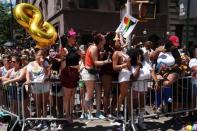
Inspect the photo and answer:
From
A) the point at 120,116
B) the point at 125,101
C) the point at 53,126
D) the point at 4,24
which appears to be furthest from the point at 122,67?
the point at 4,24

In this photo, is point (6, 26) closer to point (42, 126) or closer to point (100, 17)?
point (100, 17)

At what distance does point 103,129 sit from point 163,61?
6.72 feet

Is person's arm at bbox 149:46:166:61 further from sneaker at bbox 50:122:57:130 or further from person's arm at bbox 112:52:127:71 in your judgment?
sneaker at bbox 50:122:57:130

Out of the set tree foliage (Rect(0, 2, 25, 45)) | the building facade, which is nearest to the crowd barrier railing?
the building facade

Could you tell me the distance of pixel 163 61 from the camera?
31.8 feet

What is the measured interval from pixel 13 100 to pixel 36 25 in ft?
8.15

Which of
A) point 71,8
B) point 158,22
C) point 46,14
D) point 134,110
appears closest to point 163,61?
point 134,110

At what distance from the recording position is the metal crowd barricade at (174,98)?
9.58 metres

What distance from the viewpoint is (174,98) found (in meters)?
9.72

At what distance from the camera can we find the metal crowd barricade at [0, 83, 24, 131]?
9.09 meters

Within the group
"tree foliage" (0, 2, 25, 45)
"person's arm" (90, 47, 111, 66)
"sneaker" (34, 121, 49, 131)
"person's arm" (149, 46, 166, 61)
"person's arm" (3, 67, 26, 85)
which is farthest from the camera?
"tree foliage" (0, 2, 25, 45)

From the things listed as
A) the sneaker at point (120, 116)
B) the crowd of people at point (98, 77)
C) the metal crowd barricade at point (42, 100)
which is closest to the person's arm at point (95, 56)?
the crowd of people at point (98, 77)

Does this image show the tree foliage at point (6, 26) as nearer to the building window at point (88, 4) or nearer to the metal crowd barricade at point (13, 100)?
the building window at point (88, 4)

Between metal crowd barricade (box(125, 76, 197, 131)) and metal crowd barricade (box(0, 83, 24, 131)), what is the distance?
→ 2.73m
